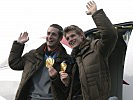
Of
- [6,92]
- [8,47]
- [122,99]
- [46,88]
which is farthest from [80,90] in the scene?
[8,47]

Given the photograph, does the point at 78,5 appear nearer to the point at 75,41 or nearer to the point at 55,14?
the point at 55,14

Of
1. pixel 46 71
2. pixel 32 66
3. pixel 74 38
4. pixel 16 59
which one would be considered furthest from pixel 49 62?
pixel 16 59

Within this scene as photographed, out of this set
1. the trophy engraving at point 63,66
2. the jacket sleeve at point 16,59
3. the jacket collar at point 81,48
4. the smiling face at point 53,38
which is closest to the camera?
the jacket collar at point 81,48

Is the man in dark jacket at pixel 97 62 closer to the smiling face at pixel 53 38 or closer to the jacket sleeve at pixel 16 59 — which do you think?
the smiling face at pixel 53 38

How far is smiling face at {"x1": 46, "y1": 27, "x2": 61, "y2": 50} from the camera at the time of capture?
3709 millimetres

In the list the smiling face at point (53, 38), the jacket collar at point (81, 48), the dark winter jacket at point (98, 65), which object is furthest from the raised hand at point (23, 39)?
the dark winter jacket at point (98, 65)

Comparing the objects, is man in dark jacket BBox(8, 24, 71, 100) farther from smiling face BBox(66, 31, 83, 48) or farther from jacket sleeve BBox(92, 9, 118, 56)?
jacket sleeve BBox(92, 9, 118, 56)

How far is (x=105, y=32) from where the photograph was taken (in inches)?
128

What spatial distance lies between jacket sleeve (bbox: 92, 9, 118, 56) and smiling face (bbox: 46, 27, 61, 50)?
550 millimetres

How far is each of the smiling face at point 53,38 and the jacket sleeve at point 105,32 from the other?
1.80 ft

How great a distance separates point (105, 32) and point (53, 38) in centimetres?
65

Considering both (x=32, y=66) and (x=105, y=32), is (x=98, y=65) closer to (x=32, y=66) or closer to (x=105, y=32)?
(x=105, y=32)

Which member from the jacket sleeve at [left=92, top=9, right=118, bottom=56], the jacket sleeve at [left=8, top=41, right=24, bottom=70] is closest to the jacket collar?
the jacket sleeve at [left=92, top=9, right=118, bottom=56]

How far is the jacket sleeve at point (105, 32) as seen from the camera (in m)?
3.25
